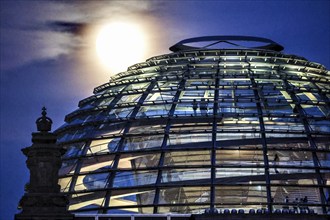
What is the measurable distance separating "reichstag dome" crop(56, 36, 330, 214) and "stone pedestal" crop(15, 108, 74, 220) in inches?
405

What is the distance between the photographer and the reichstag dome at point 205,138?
72312mm

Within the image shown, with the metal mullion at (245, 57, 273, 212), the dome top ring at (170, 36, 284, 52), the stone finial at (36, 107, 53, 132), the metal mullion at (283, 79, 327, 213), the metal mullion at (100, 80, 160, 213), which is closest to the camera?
the stone finial at (36, 107, 53, 132)

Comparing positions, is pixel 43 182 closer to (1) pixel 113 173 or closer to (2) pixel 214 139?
(1) pixel 113 173

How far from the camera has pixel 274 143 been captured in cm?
7506

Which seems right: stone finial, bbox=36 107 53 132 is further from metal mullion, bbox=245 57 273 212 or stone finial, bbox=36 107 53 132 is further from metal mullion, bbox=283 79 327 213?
metal mullion, bbox=283 79 327 213

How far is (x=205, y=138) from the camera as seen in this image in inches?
2977

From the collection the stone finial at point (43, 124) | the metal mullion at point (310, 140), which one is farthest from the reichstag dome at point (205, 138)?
the stone finial at point (43, 124)

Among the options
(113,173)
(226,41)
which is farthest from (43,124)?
(226,41)

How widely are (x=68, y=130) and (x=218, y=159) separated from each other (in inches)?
406

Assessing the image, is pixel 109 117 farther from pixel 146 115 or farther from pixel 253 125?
pixel 253 125

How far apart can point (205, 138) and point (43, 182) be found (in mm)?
15759

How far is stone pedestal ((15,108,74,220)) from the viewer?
198 feet

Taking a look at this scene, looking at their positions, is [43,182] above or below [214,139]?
below

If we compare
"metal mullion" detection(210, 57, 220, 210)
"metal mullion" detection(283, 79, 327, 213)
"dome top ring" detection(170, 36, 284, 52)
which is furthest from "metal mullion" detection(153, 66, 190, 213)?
"metal mullion" detection(283, 79, 327, 213)
